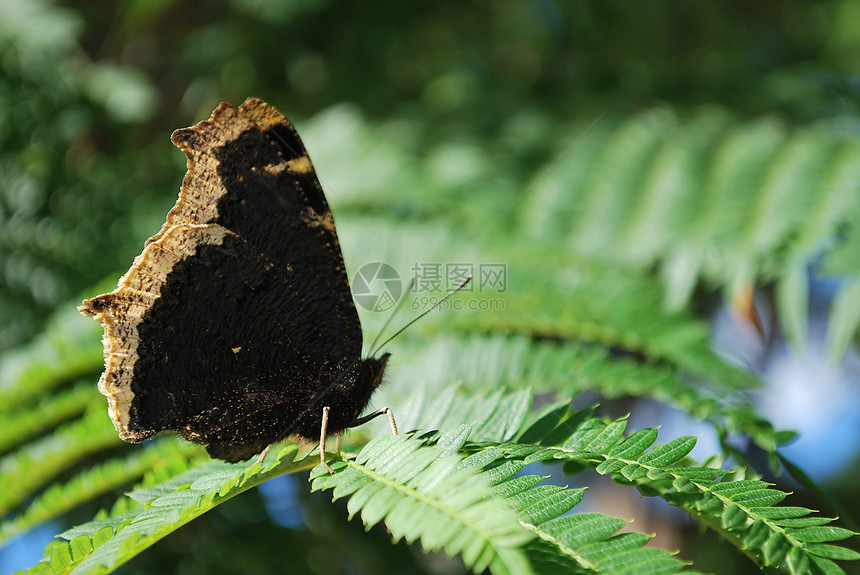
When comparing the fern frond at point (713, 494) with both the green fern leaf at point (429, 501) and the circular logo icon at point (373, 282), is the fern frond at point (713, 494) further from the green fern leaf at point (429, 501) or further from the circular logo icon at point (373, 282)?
the circular logo icon at point (373, 282)

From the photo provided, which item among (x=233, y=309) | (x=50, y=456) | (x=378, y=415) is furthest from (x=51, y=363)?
(x=378, y=415)

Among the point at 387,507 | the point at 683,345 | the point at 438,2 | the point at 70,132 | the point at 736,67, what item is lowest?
the point at 387,507

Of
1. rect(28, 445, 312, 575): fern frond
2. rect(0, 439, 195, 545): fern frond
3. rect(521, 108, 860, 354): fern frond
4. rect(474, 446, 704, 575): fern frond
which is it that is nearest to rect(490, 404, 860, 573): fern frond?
rect(474, 446, 704, 575): fern frond

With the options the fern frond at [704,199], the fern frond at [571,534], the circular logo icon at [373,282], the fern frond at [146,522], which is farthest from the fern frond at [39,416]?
the fern frond at [704,199]

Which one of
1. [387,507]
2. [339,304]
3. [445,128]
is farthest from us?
[445,128]

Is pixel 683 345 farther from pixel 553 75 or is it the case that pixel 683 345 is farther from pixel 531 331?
pixel 553 75

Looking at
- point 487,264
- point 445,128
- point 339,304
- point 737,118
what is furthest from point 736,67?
point 339,304

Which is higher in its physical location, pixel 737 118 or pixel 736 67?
pixel 736 67

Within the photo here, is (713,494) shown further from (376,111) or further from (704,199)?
(376,111)
